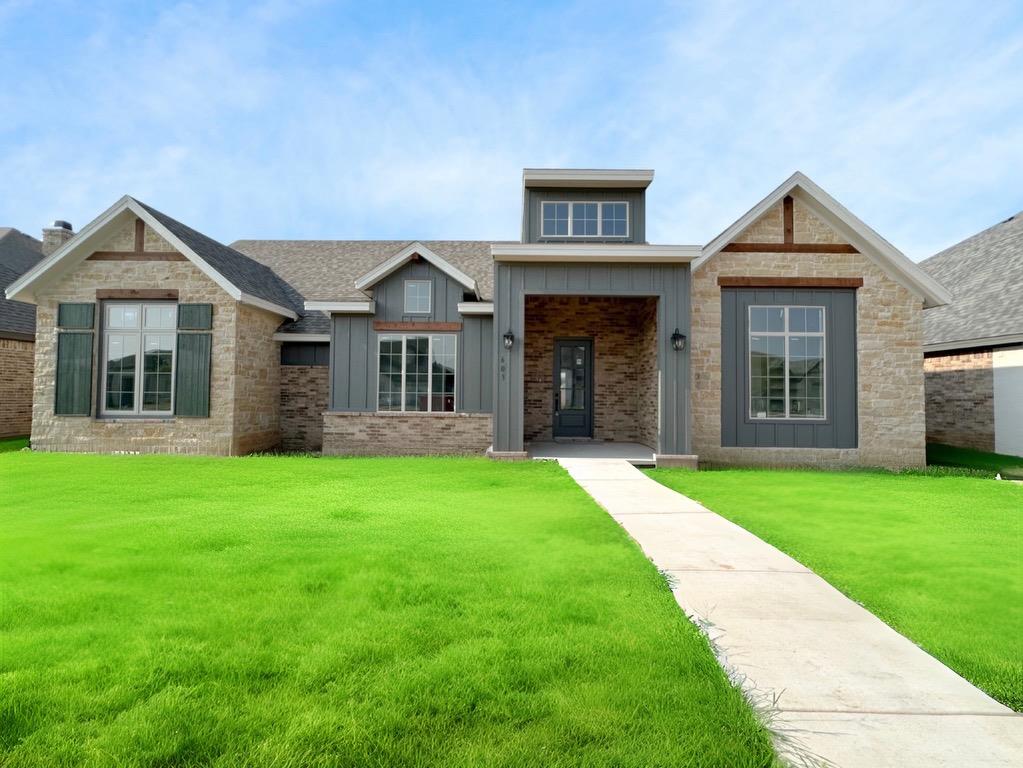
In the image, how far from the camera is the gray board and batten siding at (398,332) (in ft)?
46.4

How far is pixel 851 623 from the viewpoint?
3541 mm

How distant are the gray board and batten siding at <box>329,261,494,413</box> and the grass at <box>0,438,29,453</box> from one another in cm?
838

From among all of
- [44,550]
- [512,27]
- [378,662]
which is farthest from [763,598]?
[512,27]

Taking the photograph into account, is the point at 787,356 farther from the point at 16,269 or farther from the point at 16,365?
the point at 16,269

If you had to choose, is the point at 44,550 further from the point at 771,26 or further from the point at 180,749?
the point at 771,26

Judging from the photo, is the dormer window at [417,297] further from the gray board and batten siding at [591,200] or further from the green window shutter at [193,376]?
the green window shutter at [193,376]

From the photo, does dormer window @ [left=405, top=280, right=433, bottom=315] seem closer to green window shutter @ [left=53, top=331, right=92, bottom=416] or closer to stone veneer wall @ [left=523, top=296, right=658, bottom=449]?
stone veneer wall @ [left=523, top=296, right=658, bottom=449]

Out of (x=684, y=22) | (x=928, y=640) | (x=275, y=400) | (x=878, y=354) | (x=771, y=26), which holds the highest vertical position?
(x=684, y=22)

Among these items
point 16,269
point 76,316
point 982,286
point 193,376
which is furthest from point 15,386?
point 982,286

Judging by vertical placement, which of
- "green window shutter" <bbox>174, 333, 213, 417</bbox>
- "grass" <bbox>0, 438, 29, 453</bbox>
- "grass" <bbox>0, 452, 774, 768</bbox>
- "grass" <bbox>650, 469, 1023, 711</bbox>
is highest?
"green window shutter" <bbox>174, 333, 213, 417</bbox>

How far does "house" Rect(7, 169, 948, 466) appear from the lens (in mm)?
11633

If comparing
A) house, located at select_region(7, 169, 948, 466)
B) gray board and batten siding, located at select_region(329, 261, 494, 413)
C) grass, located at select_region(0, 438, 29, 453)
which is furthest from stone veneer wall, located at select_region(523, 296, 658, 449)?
grass, located at select_region(0, 438, 29, 453)

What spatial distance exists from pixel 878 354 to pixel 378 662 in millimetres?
13539

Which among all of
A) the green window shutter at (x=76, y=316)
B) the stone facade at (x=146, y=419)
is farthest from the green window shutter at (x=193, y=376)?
the green window shutter at (x=76, y=316)
